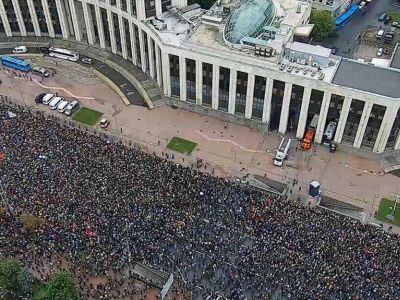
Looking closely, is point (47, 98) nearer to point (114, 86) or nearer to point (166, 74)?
point (114, 86)

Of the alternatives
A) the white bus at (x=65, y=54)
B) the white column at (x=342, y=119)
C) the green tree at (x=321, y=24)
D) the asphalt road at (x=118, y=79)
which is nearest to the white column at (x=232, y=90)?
the asphalt road at (x=118, y=79)

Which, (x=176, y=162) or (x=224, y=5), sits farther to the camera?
(x=224, y=5)

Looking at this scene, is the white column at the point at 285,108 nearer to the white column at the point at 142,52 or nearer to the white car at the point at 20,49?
the white column at the point at 142,52

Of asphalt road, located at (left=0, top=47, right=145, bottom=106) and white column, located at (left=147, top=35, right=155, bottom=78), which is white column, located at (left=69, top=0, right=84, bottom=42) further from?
white column, located at (left=147, top=35, right=155, bottom=78)

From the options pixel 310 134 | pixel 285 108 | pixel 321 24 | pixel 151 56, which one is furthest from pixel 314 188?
pixel 321 24

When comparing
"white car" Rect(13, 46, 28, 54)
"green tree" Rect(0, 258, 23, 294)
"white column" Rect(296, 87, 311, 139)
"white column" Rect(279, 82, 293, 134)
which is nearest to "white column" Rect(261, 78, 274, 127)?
"white column" Rect(279, 82, 293, 134)

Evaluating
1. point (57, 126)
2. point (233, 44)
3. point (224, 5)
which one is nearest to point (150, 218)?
point (57, 126)

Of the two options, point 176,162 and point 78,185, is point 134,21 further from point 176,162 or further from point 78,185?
point 78,185
